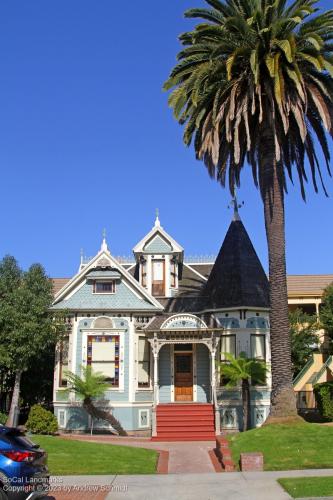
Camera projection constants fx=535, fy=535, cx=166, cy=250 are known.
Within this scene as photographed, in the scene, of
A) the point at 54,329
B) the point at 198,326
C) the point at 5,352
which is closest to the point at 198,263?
the point at 198,326

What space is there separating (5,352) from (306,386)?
19.0m

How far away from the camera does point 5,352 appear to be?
23.1 m

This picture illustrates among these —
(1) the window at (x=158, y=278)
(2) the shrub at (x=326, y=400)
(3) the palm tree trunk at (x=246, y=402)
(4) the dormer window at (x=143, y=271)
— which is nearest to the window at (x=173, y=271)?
(1) the window at (x=158, y=278)

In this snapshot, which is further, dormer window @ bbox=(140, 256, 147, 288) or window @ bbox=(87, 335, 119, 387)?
dormer window @ bbox=(140, 256, 147, 288)

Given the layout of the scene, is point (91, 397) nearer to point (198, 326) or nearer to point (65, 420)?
point (65, 420)

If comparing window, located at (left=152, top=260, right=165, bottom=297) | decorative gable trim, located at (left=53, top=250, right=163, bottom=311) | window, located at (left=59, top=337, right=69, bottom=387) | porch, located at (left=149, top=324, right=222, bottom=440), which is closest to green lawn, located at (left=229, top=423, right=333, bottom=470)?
porch, located at (left=149, top=324, right=222, bottom=440)

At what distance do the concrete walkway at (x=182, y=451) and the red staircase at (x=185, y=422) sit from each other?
0.75 meters

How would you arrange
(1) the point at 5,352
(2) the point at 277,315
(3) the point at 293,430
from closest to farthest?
(3) the point at 293,430
(2) the point at 277,315
(1) the point at 5,352

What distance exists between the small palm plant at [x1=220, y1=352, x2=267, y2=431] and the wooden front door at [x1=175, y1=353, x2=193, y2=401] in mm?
2502

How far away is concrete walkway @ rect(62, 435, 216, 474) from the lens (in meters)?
15.2

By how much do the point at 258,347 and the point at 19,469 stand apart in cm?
1800

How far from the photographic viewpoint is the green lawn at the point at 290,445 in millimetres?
13750

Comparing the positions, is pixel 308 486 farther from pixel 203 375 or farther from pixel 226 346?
pixel 203 375

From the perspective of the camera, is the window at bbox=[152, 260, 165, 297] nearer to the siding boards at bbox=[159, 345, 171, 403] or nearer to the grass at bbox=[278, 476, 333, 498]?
the siding boards at bbox=[159, 345, 171, 403]
